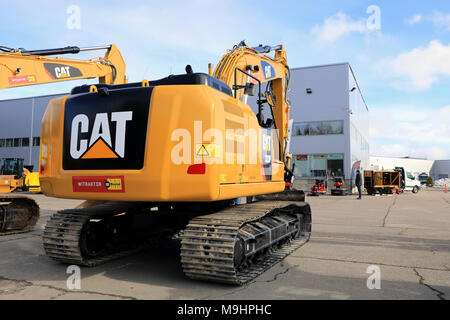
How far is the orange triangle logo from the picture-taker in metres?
4.33

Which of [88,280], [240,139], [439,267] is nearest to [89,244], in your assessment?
[88,280]

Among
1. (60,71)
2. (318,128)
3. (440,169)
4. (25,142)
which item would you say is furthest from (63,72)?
(440,169)

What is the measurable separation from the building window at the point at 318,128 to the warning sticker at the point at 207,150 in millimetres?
27166

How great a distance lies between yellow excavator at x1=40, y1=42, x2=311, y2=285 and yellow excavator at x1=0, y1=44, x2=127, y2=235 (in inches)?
151

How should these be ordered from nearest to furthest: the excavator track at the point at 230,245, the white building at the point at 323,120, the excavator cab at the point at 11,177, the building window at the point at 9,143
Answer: the excavator track at the point at 230,245, the excavator cab at the point at 11,177, the white building at the point at 323,120, the building window at the point at 9,143

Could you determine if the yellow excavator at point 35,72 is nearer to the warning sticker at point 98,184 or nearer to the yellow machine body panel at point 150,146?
the yellow machine body panel at point 150,146

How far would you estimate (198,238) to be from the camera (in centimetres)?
410

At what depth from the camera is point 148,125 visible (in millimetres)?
4160

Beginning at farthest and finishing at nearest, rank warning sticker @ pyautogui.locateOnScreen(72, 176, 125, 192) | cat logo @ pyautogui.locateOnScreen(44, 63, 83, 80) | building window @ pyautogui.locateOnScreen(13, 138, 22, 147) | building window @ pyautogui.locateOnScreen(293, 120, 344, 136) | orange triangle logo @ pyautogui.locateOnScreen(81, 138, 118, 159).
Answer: building window @ pyautogui.locateOnScreen(13, 138, 22, 147)
building window @ pyautogui.locateOnScreen(293, 120, 344, 136)
cat logo @ pyautogui.locateOnScreen(44, 63, 83, 80)
orange triangle logo @ pyautogui.locateOnScreen(81, 138, 118, 159)
warning sticker @ pyautogui.locateOnScreen(72, 176, 125, 192)

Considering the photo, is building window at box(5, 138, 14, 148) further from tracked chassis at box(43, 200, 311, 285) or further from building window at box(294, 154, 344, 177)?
tracked chassis at box(43, 200, 311, 285)

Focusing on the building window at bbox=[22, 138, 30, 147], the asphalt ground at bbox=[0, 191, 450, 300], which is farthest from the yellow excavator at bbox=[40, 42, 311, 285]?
the building window at bbox=[22, 138, 30, 147]

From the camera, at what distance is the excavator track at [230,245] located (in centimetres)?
394

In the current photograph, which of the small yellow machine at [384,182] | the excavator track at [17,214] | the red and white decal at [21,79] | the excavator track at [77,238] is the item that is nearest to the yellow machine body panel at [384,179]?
the small yellow machine at [384,182]

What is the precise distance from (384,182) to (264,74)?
2280cm
